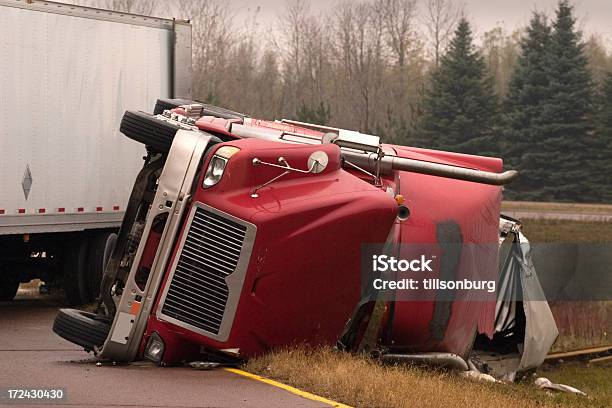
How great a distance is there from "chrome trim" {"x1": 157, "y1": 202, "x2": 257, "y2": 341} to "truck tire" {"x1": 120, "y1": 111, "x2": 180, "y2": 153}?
34.3 inches

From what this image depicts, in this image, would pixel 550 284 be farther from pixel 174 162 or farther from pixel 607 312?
pixel 174 162

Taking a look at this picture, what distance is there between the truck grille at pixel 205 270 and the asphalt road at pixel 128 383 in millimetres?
468

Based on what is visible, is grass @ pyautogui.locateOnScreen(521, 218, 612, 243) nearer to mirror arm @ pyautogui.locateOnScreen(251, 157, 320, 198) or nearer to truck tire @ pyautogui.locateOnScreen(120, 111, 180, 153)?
truck tire @ pyautogui.locateOnScreen(120, 111, 180, 153)

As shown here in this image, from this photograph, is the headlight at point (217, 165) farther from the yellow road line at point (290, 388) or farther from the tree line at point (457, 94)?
the tree line at point (457, 94)

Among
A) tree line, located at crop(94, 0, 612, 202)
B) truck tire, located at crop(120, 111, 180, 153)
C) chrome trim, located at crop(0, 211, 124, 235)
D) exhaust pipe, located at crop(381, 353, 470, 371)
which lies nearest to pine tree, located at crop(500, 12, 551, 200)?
tree line, located at crop(94, 0, 612, 202)

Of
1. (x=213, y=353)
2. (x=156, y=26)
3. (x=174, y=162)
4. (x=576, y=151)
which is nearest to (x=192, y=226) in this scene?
(x=174, y=162)

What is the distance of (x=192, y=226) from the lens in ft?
33.1

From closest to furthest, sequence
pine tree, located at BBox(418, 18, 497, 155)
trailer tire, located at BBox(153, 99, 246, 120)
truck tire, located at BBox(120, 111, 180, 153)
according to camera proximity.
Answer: truck tire, located at BBox(120, 111, 180, 153) < trailer tire, located at BBox(153, 99, 246, 120) < pine tree, located at BBox(418, 18, 497, 155)

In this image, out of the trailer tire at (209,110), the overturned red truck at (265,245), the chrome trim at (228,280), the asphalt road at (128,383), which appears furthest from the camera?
the trailer tire at (209,110)

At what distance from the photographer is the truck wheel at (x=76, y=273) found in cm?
1756

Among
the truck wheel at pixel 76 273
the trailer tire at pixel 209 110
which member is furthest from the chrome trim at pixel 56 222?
the trailer tire at pixel 209 110

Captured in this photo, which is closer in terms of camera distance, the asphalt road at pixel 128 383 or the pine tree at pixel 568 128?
the asphalt road at pixel 128 383

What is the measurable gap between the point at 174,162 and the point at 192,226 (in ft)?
1.79

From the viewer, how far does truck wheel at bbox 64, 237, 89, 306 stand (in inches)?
691
